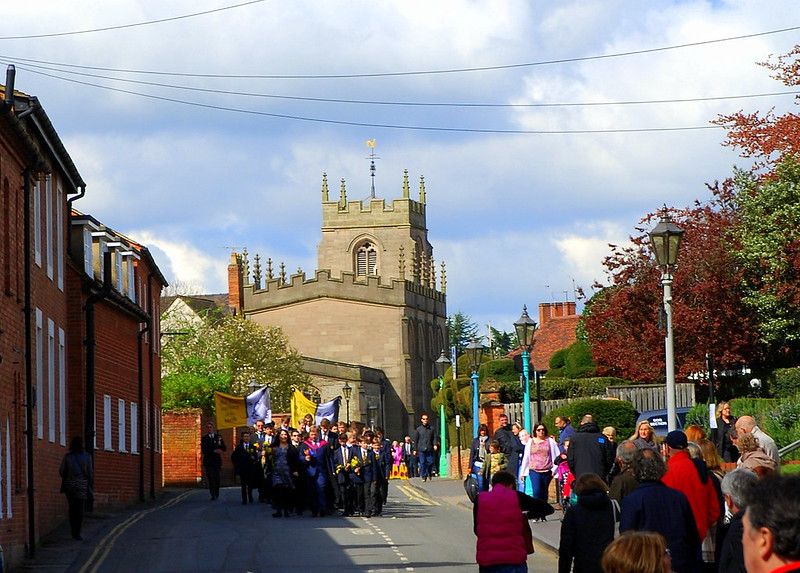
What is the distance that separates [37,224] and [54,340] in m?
2.86

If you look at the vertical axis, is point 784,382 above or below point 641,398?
above

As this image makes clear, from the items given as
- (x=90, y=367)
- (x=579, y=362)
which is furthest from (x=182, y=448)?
(x=579, y=362)

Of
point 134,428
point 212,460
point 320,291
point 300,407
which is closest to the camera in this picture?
point 212,460

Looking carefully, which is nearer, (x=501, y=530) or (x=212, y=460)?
(x=501, y=530)

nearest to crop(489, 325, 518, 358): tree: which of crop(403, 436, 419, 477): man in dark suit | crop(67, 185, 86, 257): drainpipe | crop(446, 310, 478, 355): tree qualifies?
crop(446, 310, 478, 355): tree

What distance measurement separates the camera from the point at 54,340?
26.3m

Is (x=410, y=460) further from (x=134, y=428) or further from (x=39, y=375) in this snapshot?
(x=39, y=375)

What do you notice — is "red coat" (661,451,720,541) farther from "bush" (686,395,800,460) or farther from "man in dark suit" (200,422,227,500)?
"man in dark suit" (200,422,227,500)

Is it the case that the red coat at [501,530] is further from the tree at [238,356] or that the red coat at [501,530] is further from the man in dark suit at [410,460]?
the tree at [238,356]

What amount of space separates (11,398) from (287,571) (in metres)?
5.53

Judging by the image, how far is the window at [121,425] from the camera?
33491 mm

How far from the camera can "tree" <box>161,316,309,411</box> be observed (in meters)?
67.7

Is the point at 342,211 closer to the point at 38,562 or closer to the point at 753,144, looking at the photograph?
the point at 753,144

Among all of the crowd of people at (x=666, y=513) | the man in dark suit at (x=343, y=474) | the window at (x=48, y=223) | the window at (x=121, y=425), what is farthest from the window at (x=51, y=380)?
the crowd of people at (x=666, y=513)
